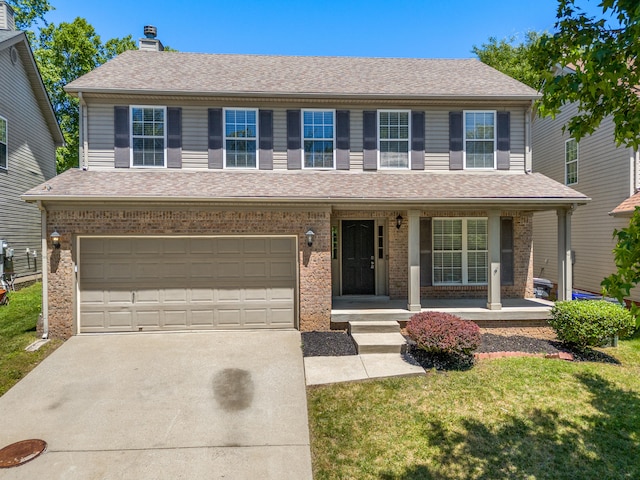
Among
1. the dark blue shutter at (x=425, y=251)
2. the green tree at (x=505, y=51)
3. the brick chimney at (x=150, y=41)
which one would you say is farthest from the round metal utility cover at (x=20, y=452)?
the green tree at (x=505, y=51)

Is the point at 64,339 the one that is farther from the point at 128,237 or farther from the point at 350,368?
the point at 350,368

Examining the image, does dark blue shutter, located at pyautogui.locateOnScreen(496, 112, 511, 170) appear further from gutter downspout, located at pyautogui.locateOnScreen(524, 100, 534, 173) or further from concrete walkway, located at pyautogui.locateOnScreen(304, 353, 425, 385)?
concrete walkway, located at pyautogui.locateOnScreen(304, 353, 425, 385)

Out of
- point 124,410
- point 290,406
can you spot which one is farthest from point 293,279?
point 124,410

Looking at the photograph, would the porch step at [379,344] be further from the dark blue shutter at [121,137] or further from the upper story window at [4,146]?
the upper story window at [4,146]

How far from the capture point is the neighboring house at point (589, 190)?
10.8 metres

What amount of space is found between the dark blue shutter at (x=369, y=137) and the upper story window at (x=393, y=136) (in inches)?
5.4

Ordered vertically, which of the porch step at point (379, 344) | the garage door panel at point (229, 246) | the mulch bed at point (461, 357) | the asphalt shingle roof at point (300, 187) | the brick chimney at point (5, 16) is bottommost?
the mulch bed at point (461, 357)

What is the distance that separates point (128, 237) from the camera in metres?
8.23

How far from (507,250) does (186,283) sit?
8.79 meters

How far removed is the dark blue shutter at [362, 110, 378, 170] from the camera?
9562 mm

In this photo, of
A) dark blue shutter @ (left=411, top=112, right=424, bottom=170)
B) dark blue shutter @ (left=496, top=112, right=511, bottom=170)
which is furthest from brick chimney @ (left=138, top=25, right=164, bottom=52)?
dark blue shutter @ (left=496, top=112, right=511, bottom=170)

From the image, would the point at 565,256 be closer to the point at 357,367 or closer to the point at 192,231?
the point at 357,367

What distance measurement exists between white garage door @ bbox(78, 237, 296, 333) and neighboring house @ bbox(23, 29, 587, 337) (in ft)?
0.11

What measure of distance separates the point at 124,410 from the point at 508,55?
2707 cm
